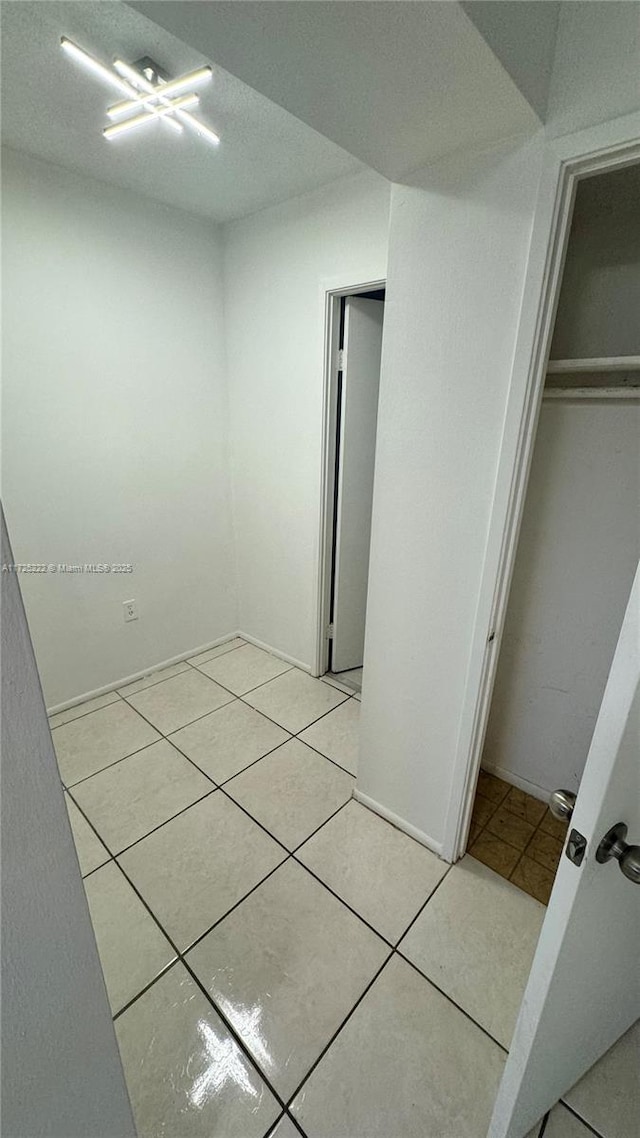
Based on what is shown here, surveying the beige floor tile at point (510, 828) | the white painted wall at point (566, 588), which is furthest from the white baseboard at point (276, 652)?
the beige floor tile at point (510, 828)

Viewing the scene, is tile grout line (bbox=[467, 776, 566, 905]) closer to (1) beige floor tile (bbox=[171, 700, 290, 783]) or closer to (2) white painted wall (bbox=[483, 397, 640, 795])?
(2) white painted wall (bbox=[483, 397, 640, 795])

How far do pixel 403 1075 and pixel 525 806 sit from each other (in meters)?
1.07

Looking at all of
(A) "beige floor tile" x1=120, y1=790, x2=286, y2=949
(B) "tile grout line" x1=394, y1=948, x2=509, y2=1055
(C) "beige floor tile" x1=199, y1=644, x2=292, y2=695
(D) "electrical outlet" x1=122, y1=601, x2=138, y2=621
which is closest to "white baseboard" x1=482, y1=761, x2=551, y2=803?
(B) "tile grout line" x1=394, y1=948, x2=509, y2=1055

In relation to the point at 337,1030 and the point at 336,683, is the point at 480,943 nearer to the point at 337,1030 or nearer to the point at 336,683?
the point at 337,1030

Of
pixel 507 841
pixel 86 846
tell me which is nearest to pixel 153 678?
pixel 86 846

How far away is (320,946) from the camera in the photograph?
1.30 metres

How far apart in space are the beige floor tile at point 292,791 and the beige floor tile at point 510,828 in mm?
597

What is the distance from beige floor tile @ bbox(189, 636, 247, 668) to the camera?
2.87m

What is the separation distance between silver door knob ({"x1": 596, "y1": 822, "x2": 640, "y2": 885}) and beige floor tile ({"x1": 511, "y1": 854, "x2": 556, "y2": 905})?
1057 millimetres

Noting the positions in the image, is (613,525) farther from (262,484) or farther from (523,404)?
(262,484)

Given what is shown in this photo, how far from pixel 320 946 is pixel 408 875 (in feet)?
1.28

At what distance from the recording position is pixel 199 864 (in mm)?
1542

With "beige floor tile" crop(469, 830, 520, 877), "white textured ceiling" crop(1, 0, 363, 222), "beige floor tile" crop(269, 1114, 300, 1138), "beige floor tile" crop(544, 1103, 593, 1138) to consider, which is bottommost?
"beige floor tile" crop(269, 1114, 300, 1138)

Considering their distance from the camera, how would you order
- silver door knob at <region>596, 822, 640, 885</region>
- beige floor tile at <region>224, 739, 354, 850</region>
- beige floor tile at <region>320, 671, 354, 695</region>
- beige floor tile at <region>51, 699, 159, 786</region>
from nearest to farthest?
silver door knob at <region>596, 822, 640, 885</region>, beige floor tile at <region>224, 739, 354, 850</region>, beige floor tile at <region>51, 699, 159, 786</region>, beige floor tile at <region>320, 671, 354, 695</region>
